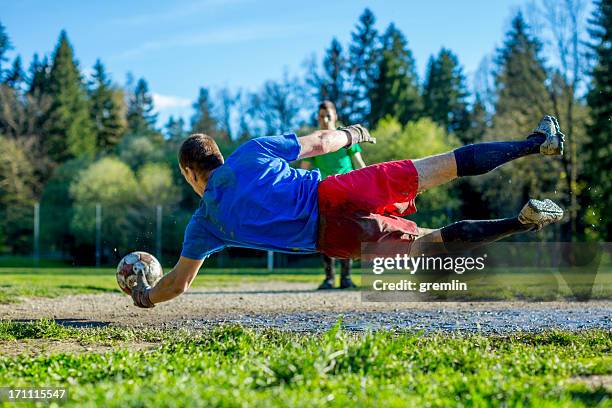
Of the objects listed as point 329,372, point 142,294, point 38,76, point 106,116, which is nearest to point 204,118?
point 106,116

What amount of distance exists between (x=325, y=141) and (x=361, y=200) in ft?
2.01

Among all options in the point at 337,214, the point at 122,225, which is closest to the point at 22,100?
the point at 122,225

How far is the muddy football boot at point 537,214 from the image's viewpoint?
206 inches

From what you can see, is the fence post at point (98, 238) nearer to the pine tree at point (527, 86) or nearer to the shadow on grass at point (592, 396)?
the pine tree at point (527, 86)

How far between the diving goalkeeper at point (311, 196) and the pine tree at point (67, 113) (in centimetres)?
4736

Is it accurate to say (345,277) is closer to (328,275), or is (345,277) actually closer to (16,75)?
(328,275)

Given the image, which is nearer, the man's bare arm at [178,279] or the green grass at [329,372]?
the green grass at [329,372]

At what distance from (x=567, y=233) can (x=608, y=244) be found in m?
6.43

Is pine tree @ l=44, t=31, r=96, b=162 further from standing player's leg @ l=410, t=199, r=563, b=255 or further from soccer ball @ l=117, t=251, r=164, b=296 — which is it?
standing player's leg @ l=410, t=199, r=563, b=255

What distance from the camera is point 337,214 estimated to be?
5078 mm

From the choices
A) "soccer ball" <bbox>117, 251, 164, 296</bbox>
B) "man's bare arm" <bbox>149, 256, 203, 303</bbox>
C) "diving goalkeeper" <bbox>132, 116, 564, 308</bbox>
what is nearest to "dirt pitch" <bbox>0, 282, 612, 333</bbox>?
"soccer ball" <bbox>117, 251, 164, 296</bbox>

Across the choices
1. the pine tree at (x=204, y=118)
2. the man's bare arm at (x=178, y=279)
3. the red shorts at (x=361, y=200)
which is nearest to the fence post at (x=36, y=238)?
the pine tree at (x=204, y=118)

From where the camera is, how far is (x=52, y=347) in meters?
5.08

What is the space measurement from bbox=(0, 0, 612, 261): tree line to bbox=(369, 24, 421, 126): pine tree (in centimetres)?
10
